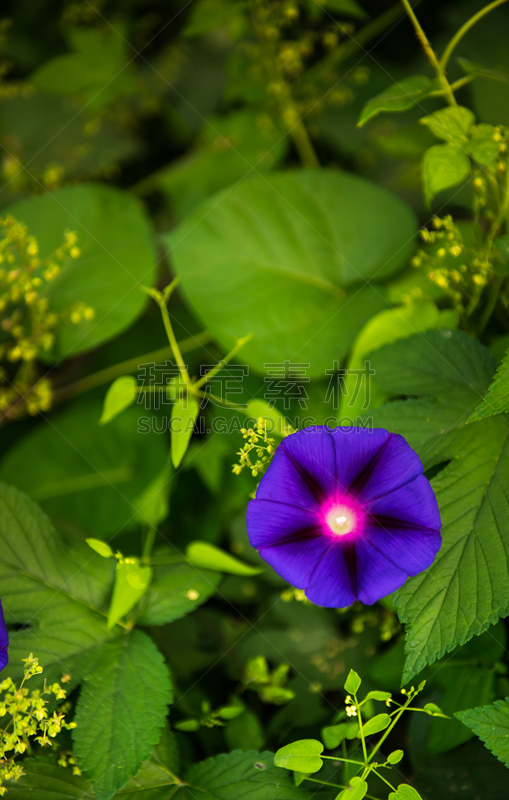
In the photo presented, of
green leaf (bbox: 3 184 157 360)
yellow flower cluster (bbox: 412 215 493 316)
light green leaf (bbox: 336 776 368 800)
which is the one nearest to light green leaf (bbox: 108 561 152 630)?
light green leaf (bbox: 336 776 368 800)

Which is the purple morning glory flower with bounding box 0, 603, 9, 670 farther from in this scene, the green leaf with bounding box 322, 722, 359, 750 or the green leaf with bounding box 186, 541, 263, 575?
the green leaf with bounding box 322, 722, 359, 750

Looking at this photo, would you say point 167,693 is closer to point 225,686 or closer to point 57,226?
point 225,686

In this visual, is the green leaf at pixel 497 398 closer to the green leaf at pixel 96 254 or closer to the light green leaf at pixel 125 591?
the light green leaf at pixel 125 591

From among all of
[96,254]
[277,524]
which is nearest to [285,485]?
[277,524]

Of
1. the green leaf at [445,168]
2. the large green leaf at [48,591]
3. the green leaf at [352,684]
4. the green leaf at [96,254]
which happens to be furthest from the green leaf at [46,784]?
the green leaf at [445,168]

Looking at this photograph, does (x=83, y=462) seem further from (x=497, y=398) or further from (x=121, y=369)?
(x=497, y=398)

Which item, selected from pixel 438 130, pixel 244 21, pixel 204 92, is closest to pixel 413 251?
pixel 438 130
